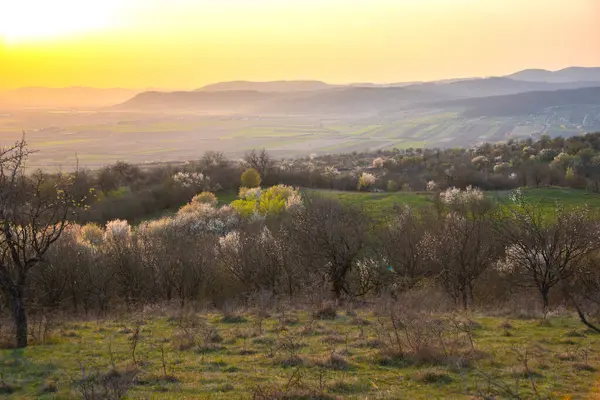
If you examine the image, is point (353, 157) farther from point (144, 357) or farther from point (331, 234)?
point (144, 357)

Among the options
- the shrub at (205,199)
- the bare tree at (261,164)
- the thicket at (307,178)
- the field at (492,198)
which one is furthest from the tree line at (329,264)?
the bare tree at (261,164)

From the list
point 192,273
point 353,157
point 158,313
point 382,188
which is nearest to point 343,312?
point 158,313

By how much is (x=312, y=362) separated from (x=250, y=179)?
70074mm

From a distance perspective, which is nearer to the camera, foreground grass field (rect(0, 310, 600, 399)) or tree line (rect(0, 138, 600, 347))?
foreground grass field (rect(0, 310, 600, 399))

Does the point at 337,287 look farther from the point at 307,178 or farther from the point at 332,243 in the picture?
the point at 307,178

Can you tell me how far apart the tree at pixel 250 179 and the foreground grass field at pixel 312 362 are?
64.5 metres

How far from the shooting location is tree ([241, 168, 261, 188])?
3174 inches

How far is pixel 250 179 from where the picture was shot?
80688mm

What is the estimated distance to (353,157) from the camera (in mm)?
150125

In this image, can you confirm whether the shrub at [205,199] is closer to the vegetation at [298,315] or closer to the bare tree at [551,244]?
the vegetation at [298,315]

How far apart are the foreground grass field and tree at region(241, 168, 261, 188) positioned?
6451 centimetres

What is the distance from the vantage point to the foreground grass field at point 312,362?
9.64 metres

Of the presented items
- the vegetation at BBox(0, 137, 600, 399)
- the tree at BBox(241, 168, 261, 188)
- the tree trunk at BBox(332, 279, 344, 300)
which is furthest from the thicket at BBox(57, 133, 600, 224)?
the tree trunk at BBox(332, 279, 344, 300)

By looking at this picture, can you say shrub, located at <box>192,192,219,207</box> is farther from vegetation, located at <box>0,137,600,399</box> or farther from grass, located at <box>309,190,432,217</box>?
vegetation, located at <box>0,137,600,399</box>
